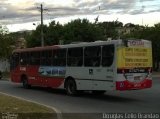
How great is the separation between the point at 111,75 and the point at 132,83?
977mm

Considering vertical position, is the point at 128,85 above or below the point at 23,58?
below

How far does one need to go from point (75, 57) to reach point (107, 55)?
2961 mm

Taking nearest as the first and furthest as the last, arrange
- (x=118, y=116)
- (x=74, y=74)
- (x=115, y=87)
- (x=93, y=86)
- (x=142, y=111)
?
(x=118, y=116) → (x=142, y=111) → (x=115, y=87) → (x=93, y=86) → (x=74, y=74)

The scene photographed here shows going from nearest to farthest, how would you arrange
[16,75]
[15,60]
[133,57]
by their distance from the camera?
[133,57] → [16,75] → [15,60]

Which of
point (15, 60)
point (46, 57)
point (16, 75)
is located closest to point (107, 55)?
point (46, 57)

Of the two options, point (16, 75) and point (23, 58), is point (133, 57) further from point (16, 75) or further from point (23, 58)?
point (16, 75)

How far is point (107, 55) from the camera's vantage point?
2030cm

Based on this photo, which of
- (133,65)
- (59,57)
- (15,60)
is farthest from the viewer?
(15,60)

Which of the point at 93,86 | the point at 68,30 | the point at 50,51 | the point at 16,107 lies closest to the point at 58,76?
the point at 50,51

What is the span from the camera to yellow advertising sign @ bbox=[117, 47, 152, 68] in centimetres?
1967

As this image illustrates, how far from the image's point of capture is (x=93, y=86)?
21188 millimetres

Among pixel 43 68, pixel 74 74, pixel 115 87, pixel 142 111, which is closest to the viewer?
pixel 142 111

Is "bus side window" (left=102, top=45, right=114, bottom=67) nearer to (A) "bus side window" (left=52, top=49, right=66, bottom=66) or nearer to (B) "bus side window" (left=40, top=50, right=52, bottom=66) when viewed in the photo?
(A) "bus side window" (left=52, top=49, right=66, bottom=66)

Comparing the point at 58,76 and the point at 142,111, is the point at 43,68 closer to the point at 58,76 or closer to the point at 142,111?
the point at 58,76
